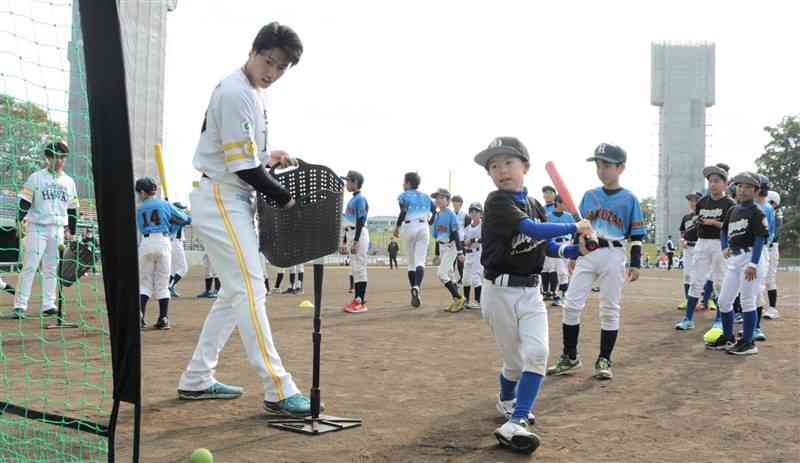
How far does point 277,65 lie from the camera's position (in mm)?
4281

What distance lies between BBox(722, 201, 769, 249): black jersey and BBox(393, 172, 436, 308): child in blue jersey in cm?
586

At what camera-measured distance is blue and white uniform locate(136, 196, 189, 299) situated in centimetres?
906

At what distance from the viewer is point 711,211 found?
943 cm

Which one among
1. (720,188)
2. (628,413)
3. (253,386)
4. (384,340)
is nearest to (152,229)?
(384,340)

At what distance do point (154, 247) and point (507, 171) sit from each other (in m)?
6.22

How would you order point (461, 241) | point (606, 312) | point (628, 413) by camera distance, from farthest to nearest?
1. point (461, 241)
2. point (606, 312)
3. point (628, 413)

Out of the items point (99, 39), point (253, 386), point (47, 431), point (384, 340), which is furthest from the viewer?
point (384, 340)

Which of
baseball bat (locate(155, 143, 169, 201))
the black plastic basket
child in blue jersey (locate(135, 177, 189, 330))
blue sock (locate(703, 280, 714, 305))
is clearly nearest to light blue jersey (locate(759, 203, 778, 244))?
blue sock (locate(703, 280, 714, 305))

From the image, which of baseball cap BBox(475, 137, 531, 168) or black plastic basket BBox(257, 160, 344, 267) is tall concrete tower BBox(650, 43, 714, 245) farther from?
black plastic basket BBox(257, 160, 344, 267)

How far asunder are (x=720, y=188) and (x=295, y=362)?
6076mm

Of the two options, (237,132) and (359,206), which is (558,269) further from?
(237,132)

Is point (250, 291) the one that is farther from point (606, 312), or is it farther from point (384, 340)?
point (384, 340)

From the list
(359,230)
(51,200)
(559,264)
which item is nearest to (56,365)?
(51,200)

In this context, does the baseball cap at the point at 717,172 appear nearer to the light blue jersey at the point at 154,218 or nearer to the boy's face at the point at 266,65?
the boy's face at the point at 266,65
